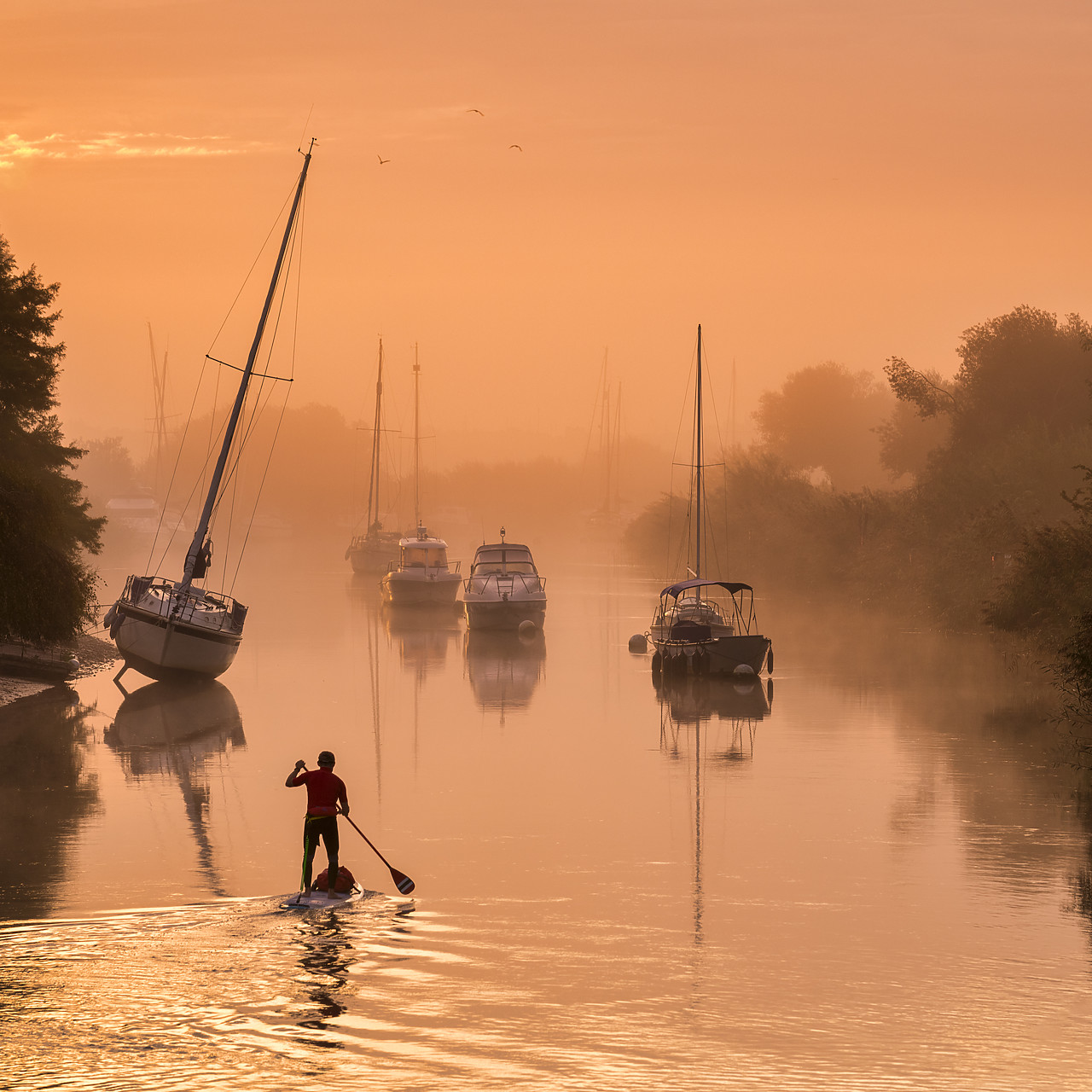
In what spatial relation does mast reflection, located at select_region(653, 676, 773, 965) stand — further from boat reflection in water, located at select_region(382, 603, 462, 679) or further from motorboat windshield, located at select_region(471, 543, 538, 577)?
motorboat windshield, located at select_region(471, 543, 538, 577)

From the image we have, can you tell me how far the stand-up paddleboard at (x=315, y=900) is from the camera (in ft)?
53.8

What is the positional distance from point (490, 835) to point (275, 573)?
3197 inches

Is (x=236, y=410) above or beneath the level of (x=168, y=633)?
above

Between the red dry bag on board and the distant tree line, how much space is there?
1364cm

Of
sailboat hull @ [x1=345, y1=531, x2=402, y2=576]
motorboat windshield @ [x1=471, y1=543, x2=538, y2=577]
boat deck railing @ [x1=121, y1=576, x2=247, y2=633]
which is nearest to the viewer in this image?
boat deck railing @ [x1=121, y1=576, x2=247, y2=633]

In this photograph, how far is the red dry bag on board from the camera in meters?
16.7

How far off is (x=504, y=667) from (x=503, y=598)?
9.08 meters

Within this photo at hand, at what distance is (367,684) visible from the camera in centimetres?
4159

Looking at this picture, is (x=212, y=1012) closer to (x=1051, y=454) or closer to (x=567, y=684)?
(x=567, y=684)

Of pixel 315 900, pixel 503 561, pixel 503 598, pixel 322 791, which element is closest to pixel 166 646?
pixel 503 598

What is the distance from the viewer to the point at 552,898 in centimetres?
1778

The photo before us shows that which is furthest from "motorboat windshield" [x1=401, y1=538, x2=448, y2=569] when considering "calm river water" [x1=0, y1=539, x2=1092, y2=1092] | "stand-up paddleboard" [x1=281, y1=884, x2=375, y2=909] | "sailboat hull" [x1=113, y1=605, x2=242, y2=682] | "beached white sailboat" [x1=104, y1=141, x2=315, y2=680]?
"stand-up paddleboard" [x1=281, y1=884, x2=375, y2=909]

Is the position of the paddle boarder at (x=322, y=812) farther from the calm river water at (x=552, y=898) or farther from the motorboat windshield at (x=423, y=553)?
the motorboat windshield at (x=423, y=553)

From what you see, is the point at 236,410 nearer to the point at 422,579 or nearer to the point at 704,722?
the point at 704,722
